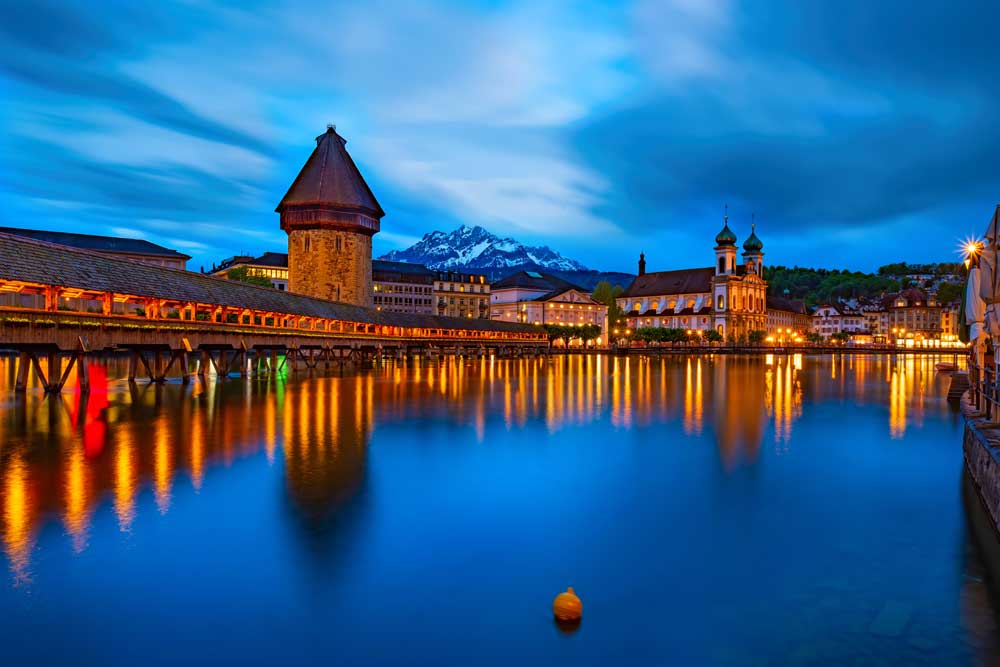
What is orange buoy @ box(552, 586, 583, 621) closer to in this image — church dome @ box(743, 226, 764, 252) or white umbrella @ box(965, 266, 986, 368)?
white umbrella @ box(965, 266, 986, 368)

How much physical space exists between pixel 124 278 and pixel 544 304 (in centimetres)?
9998

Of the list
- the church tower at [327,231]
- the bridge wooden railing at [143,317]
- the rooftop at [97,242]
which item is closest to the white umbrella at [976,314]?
the bridge wooden railing at [143,317]

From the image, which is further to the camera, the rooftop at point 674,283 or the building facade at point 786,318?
the building facade at point 786,318

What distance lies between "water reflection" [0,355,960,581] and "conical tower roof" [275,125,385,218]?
96.4 feet

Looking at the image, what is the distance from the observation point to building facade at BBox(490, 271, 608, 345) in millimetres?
126350

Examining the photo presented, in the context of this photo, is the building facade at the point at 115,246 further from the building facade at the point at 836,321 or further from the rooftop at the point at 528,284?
the building facade at the point at 836,321

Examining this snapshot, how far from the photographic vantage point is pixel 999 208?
44.6ft

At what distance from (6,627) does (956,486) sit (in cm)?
1598

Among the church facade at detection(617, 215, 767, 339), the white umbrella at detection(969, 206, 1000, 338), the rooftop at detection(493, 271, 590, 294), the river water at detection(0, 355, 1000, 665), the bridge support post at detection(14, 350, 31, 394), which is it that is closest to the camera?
the river water at detection(0, 355, 1000, 665)

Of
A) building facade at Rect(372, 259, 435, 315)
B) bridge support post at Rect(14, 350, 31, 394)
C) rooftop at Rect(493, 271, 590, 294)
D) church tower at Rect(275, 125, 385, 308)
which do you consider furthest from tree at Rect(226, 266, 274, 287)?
rooftop at Rect(493, 271, 590, 294)

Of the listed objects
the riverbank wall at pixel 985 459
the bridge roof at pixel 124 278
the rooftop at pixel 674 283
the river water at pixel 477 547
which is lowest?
the river water at pixel 477 547

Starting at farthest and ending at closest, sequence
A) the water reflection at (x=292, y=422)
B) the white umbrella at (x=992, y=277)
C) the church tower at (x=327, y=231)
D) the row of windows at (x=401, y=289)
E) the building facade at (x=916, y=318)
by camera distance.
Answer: the building facade at (x=916, y=318)
the row of windows at (x=401, y=289)
the church tower at (x=327, y=231)
the white umbrella at (x=992, y=277)
the water reflection at (x=292, y=422)

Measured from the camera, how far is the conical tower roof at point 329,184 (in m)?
68.8

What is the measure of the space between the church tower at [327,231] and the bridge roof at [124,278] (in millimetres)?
17073
